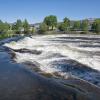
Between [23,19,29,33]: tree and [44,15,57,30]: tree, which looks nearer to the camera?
[23,19,29,33]: tree

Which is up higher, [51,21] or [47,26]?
[51,21]

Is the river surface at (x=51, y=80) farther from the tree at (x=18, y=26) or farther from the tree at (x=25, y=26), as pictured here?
the tree at (x=18, y=26)

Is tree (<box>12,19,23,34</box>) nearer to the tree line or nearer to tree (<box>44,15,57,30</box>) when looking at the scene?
the tree line

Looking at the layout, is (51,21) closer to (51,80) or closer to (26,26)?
(26,26)

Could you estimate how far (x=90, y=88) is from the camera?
57.7 feet

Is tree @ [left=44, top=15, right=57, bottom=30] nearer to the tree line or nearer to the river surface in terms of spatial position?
the tree line

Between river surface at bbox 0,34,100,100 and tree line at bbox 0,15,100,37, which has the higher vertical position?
river surface at bbox 0,34,100,100

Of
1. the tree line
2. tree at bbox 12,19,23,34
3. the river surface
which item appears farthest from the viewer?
tree at bbox 12,19,23,34

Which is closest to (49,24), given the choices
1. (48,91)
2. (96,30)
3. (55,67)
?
(96,30)

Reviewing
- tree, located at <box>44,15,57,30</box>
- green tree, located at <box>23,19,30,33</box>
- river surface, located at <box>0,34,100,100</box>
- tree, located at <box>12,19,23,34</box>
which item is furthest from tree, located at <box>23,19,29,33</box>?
river surface, located at <box>0,34,100,100</box>

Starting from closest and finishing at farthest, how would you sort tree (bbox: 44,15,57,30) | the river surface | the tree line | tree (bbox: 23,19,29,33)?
1. the river surface
2. the tree line
3. tree (bbox: 23,19,29,33)
4. tree (bbox: 44,15,57,30)

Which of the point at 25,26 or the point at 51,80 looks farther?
the point at 25,26

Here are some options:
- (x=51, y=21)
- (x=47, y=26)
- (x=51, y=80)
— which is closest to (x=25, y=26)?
(x=47, y=26)

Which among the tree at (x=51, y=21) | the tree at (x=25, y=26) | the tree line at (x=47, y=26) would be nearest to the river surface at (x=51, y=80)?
the tree line at (x=47, y=26)
